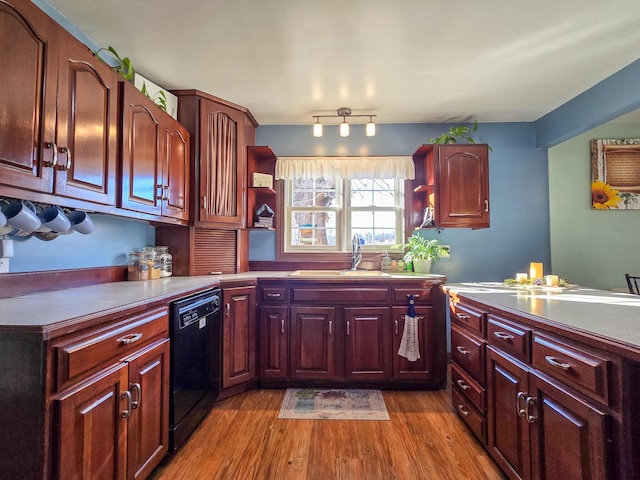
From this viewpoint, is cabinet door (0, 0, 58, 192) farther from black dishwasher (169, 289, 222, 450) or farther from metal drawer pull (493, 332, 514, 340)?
metal drawer pull (493, 332, 514, 340)

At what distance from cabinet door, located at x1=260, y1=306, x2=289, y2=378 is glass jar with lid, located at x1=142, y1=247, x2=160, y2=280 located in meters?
0.83

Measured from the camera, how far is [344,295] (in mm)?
2588

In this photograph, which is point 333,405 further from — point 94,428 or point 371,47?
point 371,47

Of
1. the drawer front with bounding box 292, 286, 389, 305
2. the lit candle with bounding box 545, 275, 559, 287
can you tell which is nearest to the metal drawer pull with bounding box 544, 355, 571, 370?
the lit candle with bounding box 545, 275, 559, 287

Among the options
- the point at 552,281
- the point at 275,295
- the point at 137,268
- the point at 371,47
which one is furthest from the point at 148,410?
→ the point at 552,281

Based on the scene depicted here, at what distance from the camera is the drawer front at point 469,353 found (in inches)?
69.2

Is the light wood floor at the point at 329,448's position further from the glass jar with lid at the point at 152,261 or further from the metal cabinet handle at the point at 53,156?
the metal cabinet handle at the point at 53,156

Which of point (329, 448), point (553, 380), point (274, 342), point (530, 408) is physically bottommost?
point (329, 448)

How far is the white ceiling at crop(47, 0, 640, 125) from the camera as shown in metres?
1.74

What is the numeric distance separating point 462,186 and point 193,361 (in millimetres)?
2429

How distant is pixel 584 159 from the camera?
3352mm

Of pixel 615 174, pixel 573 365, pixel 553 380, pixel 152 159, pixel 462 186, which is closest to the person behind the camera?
pixel 573 365

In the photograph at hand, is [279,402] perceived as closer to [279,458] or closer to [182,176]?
[279,458]

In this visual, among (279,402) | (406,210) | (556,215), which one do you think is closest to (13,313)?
(279,402)
